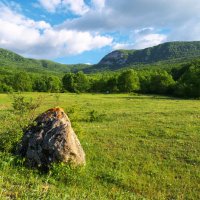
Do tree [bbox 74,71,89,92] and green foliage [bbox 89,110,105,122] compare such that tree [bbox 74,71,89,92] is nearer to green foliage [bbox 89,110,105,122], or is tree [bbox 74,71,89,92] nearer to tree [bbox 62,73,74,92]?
tree [bbox 62,73,74,92]

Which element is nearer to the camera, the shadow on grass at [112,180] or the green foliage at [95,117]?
the shadow on grass at [112,180]

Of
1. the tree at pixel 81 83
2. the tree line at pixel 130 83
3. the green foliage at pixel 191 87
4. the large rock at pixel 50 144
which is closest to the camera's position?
the large rock at pixel 50 144

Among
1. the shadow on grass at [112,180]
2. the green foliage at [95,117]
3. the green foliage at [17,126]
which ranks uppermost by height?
the green foliage at [17,126]

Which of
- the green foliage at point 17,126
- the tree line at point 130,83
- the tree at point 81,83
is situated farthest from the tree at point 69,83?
the green foliage at point 17,126

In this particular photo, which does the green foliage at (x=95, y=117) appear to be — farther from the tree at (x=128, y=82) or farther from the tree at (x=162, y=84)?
the tree at (x=128, y=82)

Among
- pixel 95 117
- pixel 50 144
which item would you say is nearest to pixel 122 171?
pixel 50 144

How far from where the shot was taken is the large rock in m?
13.7

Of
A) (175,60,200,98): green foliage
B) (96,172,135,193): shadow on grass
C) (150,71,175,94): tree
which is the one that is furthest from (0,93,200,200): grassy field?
(150,71,175,94): tree

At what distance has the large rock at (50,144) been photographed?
538 inches

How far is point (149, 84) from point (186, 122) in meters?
82.5

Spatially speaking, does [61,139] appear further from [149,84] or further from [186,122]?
[149,84]

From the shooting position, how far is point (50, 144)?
13.9 m

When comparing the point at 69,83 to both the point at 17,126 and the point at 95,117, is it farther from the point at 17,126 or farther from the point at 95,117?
the point at 17,126

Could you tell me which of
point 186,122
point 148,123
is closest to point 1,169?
point 148,123
